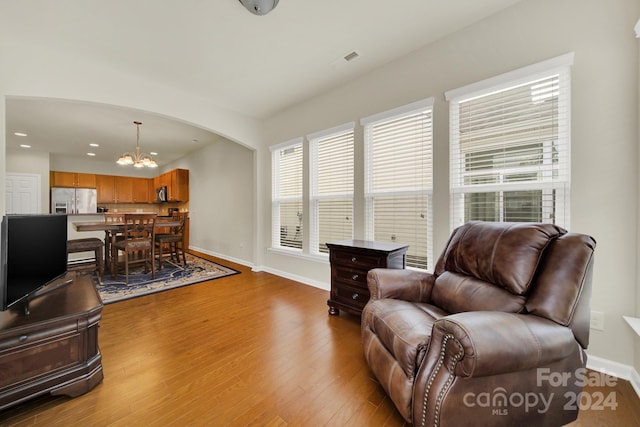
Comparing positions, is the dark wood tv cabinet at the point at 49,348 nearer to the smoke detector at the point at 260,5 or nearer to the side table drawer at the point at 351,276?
the side table drawer at the point at 351,276

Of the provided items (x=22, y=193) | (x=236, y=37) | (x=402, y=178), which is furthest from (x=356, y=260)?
(x=22, y=193)

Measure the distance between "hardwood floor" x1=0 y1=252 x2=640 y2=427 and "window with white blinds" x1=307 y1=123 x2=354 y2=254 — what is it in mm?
1120

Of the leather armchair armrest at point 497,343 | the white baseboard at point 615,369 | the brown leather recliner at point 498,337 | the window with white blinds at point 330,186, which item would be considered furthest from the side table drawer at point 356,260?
the white baseboard at point 615,369

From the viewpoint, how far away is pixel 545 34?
1.93 meters

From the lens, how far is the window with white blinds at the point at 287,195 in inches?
157

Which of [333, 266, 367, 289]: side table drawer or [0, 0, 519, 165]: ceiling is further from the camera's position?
[333, 266, 367, 289]: side table drawer

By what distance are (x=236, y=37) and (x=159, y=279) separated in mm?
3659

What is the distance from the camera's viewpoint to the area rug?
10.9 feet

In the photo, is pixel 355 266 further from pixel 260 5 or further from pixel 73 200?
pixel 73 200

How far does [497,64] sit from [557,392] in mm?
2408

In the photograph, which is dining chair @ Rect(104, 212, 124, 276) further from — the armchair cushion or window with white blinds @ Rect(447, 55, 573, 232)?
window with white blinds @ Rect(447, 55, 573, 232)

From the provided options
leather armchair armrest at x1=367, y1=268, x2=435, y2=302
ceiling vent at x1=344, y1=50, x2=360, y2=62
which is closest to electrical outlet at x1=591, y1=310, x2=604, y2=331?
leather armchair armrest at x1=367, y1=268, x2=435, y2=302

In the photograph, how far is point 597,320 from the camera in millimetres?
1730

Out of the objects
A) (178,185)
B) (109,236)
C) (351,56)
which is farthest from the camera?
(178,185)
